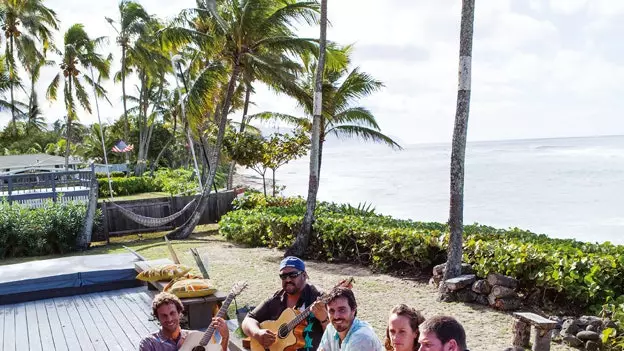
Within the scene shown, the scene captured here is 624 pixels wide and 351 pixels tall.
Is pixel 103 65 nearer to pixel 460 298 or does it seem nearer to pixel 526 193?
pixel 460 298

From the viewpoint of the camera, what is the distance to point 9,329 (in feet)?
19.7

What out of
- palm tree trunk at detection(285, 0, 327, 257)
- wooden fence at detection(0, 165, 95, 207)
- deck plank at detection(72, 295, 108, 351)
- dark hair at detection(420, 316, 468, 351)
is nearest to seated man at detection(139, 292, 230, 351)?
deck plank at detection(72, 295, 108, 351)

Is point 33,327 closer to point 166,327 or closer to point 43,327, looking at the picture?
point 43,327

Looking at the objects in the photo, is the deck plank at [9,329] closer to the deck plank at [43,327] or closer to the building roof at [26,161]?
the deck plank at [43,327]

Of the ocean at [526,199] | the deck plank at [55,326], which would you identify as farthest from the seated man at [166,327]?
the ocean at [526,199]

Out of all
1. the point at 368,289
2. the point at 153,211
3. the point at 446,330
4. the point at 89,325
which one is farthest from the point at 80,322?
the point at 153,211

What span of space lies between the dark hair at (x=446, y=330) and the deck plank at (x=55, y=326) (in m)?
4.20

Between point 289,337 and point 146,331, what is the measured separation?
2248mm

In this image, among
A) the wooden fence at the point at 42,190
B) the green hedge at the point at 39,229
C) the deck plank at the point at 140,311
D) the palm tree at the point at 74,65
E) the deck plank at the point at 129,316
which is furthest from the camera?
the palm tree at the point at 74,65

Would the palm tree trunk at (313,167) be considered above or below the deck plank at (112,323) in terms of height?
above

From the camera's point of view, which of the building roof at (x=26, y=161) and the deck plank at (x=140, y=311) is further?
the building roof at (x=26, y=161)

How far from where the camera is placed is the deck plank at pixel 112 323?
5.46m

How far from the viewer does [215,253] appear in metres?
12.4

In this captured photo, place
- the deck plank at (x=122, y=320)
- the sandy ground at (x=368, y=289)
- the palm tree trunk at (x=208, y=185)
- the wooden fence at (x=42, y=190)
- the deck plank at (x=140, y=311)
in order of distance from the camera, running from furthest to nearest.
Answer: the wooden fence at (x=42, y=190), the palm tree trunk at (x=208, y=185), the sandy ground at (x=368, y=289), the deck plank at (x=140, y=311), the deck plank at (x=122, y=320)
